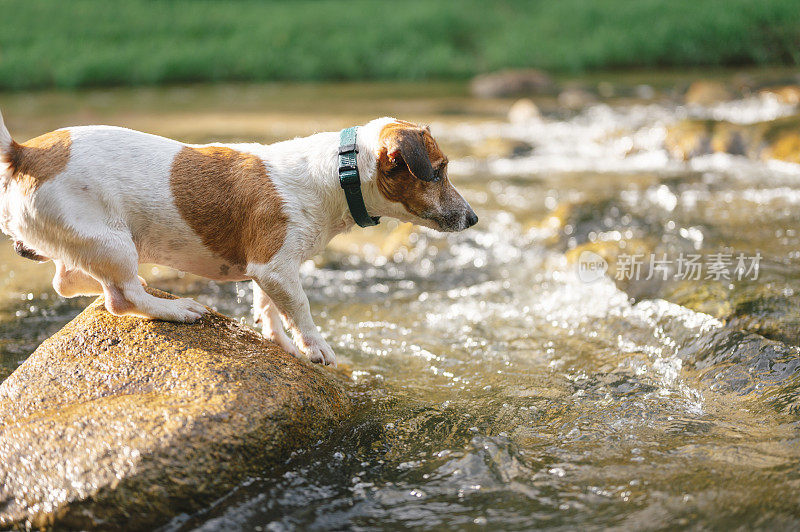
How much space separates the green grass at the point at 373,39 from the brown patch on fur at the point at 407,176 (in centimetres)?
1718

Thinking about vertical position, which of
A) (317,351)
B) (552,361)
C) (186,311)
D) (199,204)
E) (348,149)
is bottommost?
(552,361)

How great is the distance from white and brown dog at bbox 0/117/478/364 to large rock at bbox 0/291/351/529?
8.9 inches

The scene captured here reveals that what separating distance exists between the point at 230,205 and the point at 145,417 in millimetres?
1254

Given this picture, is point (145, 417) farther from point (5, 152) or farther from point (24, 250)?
point (5, 152)

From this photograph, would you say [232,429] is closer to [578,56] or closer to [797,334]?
[797,334]

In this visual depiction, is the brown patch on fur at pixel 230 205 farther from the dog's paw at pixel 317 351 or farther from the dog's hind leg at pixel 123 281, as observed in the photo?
the dog's paw at pixel 317 351

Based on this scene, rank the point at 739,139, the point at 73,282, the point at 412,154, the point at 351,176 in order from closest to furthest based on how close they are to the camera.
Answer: the point at 412,154
the point at 351,176
the point at 73,282
the point at 739,139

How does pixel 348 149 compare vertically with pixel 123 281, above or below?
above

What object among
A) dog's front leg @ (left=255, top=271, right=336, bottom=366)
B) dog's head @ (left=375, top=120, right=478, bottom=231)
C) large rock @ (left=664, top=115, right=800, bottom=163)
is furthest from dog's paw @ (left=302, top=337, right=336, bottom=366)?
large rock @ (left=664, top=115, right=800, bottom=163)

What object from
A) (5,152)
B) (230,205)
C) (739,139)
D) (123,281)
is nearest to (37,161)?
(5,152)

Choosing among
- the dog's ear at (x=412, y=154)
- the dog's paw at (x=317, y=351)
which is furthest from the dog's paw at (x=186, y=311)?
the dog's ear at (x=412, y=154)

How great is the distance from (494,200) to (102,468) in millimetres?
6820

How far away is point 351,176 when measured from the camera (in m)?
4.09

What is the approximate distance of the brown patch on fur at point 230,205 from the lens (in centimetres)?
408
